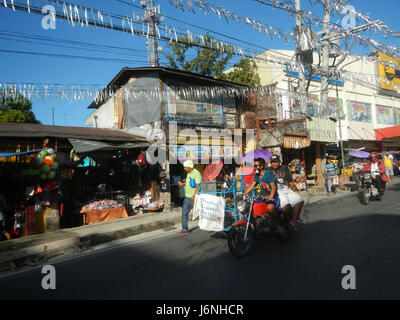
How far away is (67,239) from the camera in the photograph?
22.8 feet

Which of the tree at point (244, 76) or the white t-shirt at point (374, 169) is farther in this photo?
the tree at point (244, 76)

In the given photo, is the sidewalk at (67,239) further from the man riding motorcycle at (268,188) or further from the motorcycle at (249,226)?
the man riding motorcycle at (268,188)

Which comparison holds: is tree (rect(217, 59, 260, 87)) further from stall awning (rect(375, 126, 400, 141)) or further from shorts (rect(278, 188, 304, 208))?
stall awning (rect(375, 126, 400, 141))

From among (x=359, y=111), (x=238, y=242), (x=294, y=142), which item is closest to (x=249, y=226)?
(x=238, y=242)

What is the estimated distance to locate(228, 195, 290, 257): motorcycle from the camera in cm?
476

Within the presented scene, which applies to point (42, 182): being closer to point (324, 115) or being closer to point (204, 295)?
point (204, 295)

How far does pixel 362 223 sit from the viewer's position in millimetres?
6938

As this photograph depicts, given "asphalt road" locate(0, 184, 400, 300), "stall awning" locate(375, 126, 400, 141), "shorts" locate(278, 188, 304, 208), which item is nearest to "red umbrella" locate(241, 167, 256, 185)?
"shorts" locate(278, 188, 304, 208)

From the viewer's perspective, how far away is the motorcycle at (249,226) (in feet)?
15.6

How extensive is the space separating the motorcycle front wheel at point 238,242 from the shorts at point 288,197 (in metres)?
1.25

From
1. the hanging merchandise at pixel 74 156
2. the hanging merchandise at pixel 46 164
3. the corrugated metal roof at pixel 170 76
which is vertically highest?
the corrugated metal roof at pixel 170 76

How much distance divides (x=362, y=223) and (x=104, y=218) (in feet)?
26.1

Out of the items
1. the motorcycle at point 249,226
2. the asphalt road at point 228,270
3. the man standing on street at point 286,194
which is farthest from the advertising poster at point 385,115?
the motorcycle at point 249,226
